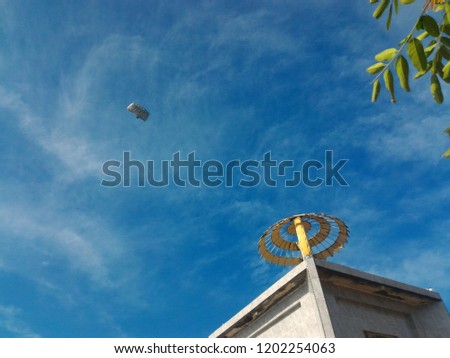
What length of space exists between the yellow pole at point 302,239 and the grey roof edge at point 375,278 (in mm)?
3070

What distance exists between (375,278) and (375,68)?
Result: 16.1m

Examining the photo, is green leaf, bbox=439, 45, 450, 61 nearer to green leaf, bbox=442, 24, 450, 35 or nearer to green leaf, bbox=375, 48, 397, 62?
green leaf, bbox=442, 24, 450, 35

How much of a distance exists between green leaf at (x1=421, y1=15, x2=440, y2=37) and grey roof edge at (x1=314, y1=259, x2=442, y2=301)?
13924mm

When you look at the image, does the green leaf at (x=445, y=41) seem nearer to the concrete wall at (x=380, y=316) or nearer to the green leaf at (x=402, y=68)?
the green leaf at (x=402, y=68)

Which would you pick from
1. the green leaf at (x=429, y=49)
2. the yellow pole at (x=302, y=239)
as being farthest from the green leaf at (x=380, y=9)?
the yellow pole at (x=302, y=239)

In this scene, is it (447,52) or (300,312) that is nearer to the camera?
(447,52)

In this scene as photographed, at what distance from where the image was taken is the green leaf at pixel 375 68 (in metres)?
3.21

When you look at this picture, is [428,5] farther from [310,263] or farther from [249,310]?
[249,310]

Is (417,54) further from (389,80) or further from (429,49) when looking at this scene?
(429,49)
